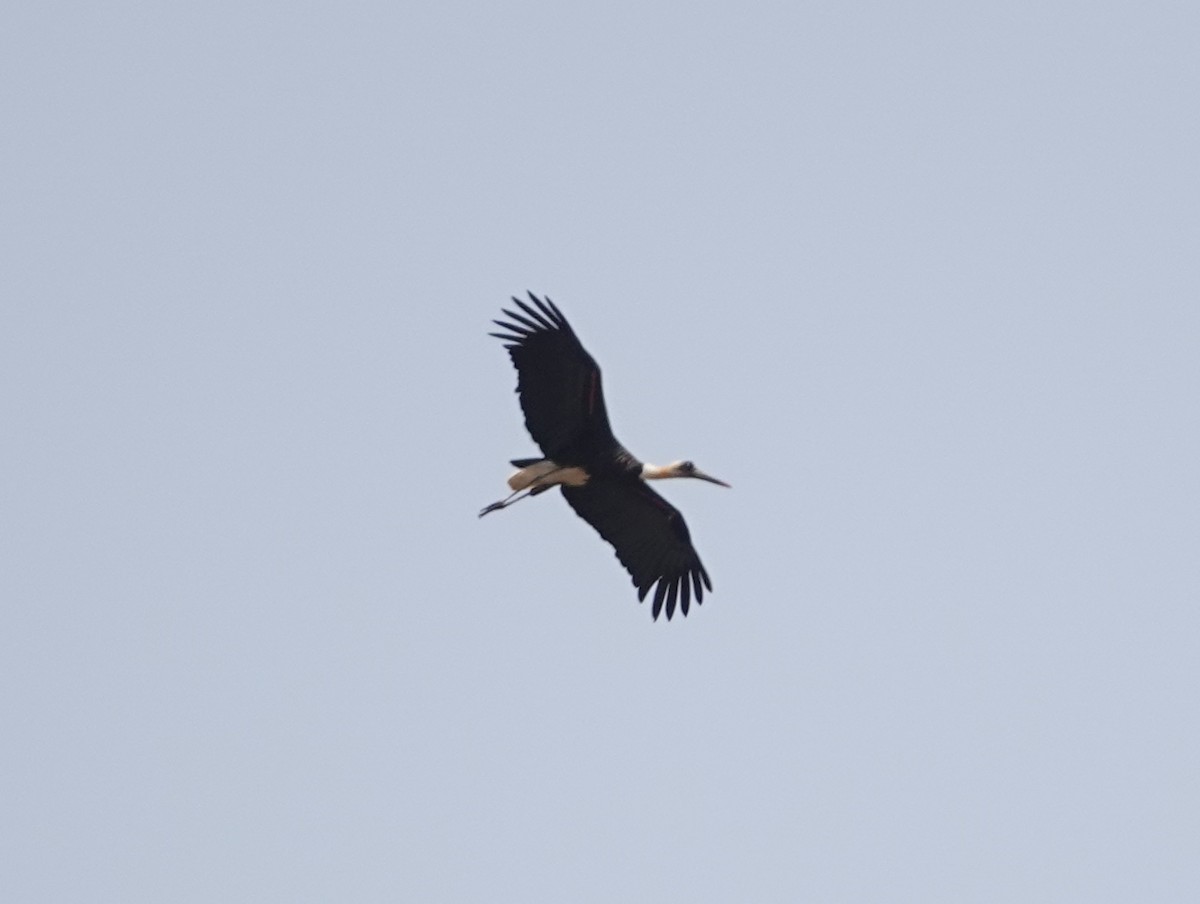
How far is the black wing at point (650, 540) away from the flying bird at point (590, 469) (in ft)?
0.04

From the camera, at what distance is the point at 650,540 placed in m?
35.2

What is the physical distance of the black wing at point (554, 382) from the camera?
32969mm

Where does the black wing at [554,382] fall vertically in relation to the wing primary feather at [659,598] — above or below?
above

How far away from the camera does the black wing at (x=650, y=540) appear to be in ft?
114

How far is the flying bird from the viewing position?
33062mm

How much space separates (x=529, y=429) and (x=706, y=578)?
3257mm

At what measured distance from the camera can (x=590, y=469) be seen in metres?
34.1

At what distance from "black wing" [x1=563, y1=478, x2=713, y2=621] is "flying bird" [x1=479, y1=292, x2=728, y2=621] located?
1cm

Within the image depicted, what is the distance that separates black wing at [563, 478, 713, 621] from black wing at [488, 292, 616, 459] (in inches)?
52.1

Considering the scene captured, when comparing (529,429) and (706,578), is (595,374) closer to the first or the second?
(529,429)

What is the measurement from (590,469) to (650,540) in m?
1.65

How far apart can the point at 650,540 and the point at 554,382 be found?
2.99m

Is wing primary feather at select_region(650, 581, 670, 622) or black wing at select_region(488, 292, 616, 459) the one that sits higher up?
black wing at select_region(488, 292, 616, 459)

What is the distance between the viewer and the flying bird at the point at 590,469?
33.1 m
